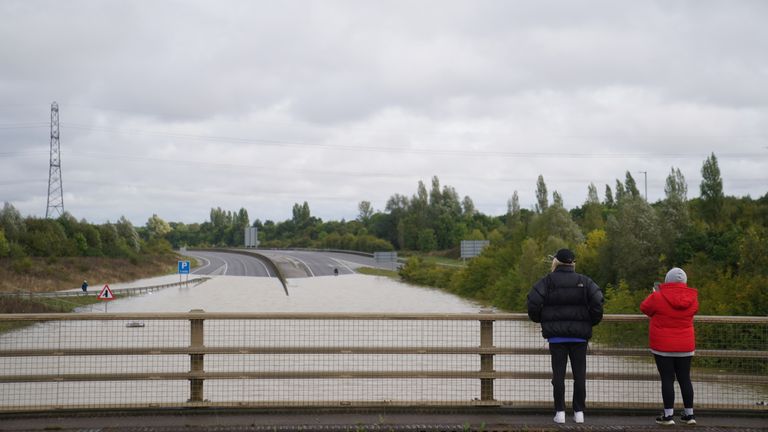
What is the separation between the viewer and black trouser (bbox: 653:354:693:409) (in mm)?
8250

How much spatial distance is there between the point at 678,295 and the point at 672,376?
0.95 m

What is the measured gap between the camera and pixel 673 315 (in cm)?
820

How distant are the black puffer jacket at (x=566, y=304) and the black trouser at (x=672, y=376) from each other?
953mm

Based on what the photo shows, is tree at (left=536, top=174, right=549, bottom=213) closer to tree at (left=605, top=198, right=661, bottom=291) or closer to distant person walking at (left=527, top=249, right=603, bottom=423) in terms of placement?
tree at (left=605, top=198, right=661, bottom=291)

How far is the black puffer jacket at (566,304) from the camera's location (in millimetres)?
8188

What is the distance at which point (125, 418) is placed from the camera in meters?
8.55

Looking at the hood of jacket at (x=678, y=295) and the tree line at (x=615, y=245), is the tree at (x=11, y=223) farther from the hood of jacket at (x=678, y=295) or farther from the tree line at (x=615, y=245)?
the hood of jacket at (x=678, y=295)

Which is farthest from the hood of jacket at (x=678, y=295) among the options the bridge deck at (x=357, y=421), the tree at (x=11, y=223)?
the tree at (x=11, y=223)

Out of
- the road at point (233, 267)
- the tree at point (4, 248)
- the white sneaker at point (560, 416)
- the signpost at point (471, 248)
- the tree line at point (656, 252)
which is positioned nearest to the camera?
the white sneaker at point (560, 416)

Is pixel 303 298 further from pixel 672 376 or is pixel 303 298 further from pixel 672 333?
pixel 672 333

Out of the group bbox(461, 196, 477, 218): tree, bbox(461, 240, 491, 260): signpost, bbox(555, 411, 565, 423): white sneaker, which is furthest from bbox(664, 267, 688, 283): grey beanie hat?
bbox(461, 196, 477, 218): tree

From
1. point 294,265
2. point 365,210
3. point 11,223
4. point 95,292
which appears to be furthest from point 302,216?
point 95,292

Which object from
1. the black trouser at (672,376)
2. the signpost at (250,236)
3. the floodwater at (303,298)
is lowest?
the floodwater at (303,298)

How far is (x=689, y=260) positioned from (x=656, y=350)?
31.6 metres
